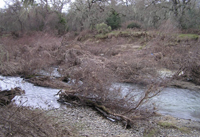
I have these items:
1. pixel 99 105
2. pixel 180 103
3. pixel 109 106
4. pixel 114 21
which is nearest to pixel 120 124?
pixel 109 106

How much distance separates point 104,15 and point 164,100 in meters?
25.5

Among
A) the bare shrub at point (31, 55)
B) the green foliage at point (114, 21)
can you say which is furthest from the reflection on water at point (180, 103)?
the green foliage at point (114, 21)

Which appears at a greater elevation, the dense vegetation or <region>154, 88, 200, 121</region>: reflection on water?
the dense vegetation

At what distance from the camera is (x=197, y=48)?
14.5 meters

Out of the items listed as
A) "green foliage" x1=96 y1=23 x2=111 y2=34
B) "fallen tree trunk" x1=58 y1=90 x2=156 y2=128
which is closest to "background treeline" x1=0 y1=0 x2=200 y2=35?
"green foliage" x1=96 y1=23 x2=111 y2=34

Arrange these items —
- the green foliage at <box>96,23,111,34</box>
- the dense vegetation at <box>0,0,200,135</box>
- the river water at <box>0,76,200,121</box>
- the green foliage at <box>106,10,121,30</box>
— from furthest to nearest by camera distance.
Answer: the green foliage at <box>106,10,121,30</box>
the green foliage at <box>96,23,111,34</box>
the river water at <box>0,76,200,121</box>
the dense vegetation at <box>0,0,200,135</box>

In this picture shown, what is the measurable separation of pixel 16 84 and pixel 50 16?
24674mm

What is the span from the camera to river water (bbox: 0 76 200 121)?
9781mm

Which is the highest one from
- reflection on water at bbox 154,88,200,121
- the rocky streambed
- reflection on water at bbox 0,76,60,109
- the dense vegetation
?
the dense vegetation

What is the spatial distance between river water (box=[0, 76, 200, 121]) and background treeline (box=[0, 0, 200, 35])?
16.4 meters

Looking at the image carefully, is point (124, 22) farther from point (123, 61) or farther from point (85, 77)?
point (85, 77)

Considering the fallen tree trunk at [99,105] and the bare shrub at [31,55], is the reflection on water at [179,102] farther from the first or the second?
the bare shrub at [31,55]

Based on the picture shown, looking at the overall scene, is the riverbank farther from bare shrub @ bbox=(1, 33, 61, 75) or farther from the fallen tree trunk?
bare shrub @ bbox=(1, 33, 61, 75)

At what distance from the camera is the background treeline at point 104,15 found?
91.0 feet
